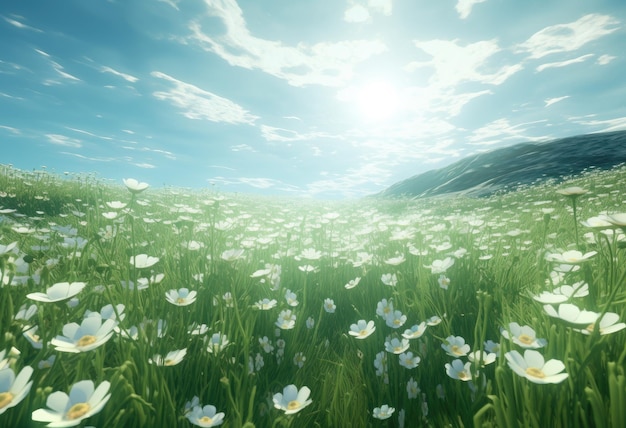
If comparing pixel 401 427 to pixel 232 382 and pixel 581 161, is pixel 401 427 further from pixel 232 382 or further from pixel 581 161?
pixel 581 161

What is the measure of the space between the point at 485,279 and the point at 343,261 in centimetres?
158

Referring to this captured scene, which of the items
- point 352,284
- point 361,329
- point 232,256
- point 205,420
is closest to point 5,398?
point 205,420

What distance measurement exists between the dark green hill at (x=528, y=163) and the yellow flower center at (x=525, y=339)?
116 ft

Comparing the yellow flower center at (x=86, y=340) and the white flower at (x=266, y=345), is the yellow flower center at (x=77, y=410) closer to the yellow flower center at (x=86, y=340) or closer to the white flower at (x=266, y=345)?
the yellow flower center at (x=86, y=340)

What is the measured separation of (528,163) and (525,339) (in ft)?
182

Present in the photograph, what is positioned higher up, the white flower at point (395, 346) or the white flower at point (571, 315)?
the white flower at point (571, 315)

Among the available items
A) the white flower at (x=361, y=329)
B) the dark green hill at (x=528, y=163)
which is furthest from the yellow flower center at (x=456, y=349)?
the dark green hill at (x=528, y=163)

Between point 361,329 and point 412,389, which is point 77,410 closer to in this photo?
point 412,389

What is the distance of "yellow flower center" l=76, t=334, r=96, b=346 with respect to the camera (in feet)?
4.13

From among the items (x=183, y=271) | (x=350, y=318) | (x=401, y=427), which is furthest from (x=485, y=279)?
(x=183, y=271)

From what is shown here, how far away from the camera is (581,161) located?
42.0 meters

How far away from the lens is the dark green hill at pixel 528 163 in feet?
129

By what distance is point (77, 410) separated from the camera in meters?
1.03

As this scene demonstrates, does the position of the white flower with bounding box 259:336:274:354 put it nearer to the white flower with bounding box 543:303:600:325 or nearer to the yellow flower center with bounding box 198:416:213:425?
the yellow flower center with bounding box 198:416:213:425
